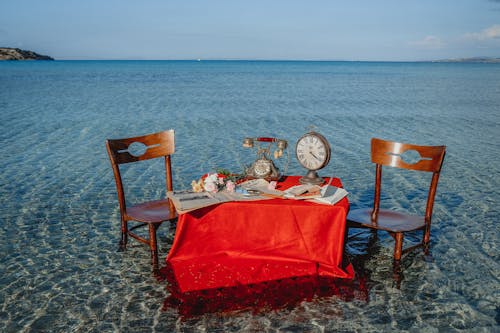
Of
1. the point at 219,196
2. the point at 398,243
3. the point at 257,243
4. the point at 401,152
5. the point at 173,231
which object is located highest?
the point at 401,152

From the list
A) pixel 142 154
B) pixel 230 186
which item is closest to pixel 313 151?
pixel 230 186

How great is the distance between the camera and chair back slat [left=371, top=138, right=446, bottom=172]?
184 inches

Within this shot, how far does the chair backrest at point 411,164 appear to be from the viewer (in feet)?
15.3

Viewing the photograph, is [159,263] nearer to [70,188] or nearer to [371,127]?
[70,188]

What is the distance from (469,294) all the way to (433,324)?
779 mm

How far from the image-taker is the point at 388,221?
477cm

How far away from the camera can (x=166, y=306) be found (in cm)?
422

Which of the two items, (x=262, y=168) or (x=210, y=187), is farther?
(x=262, y=168)

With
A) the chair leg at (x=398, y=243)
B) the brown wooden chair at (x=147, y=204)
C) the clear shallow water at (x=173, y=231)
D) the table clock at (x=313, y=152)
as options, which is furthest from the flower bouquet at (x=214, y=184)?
the chair leg at (x=398, y=243)

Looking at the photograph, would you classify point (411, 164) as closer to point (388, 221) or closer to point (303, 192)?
point (388, 221)

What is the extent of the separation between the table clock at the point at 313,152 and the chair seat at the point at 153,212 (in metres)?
1.47

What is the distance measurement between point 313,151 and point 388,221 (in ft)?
3.84

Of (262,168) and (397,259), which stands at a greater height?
(262,168)

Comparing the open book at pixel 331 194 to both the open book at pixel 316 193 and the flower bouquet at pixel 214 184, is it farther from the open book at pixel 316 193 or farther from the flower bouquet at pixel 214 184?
the flower bouquet at pixel 214 184
